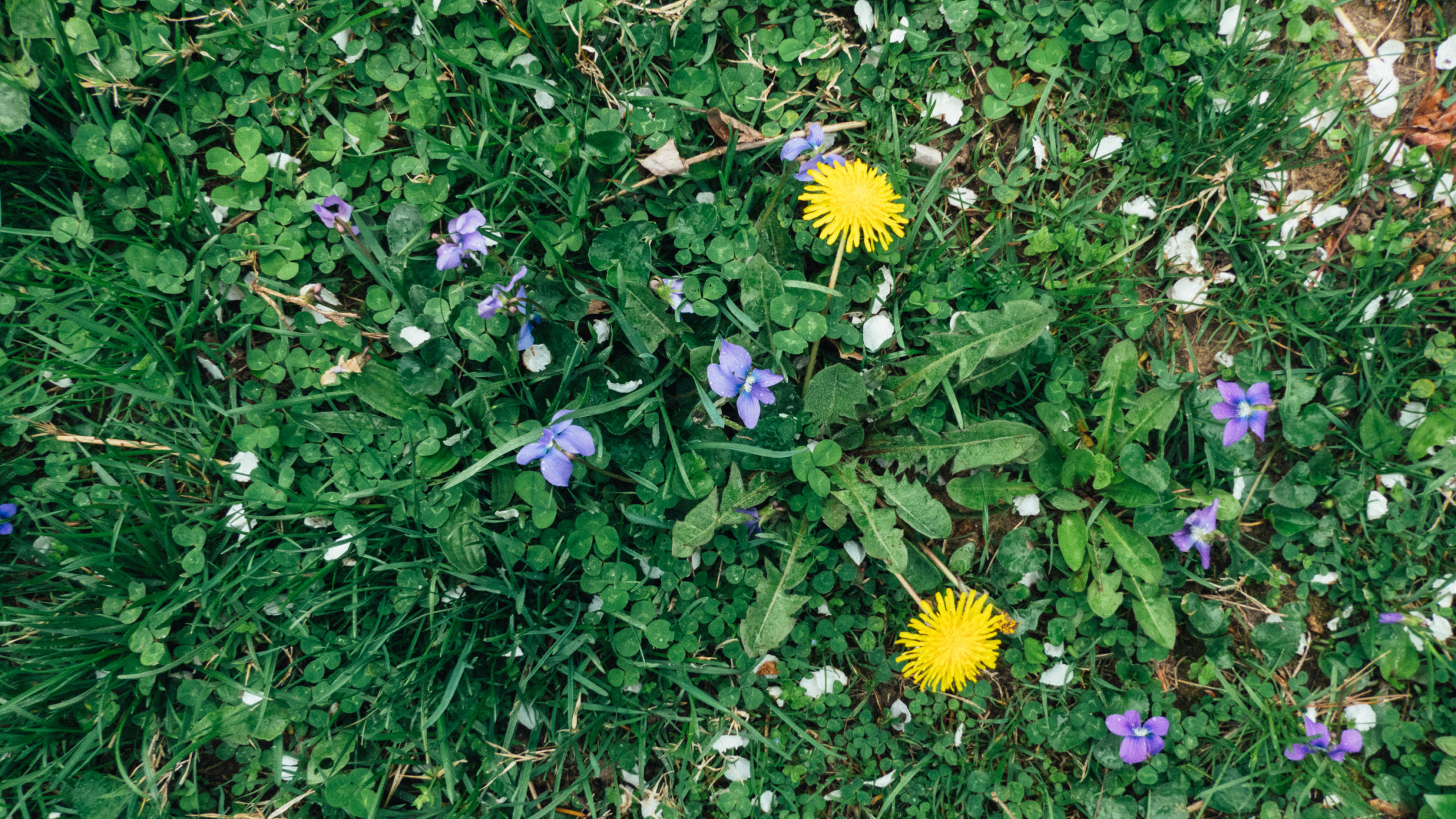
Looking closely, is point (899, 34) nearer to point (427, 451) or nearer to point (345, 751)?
point (427, 451)

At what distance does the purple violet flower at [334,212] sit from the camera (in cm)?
→ 231

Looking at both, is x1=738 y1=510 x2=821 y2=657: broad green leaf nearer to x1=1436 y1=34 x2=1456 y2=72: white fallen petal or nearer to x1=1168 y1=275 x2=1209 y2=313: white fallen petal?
x1=1168 y1=275 x2=1209 y2=313: white fallen petal

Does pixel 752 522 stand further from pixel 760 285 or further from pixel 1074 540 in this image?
pixel 1074 540

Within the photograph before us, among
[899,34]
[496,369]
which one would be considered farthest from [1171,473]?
[496,369]

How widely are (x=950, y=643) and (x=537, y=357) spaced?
1.44 meters

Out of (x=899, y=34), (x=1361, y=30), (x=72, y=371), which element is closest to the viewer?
(x=72, y=371)

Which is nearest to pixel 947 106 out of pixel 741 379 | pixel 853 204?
pixel 853 204

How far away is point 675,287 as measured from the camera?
2285 mm

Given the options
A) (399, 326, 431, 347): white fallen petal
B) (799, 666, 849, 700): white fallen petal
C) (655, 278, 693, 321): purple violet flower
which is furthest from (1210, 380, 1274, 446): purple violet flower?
(399, 326, 431, 347): white fallen petal

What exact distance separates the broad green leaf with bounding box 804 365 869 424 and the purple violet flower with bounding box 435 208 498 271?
91 cm

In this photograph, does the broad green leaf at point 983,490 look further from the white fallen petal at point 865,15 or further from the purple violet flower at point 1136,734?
the white fallen petal at point 865,15

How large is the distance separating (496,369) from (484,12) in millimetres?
1095

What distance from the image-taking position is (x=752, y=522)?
7.83ft

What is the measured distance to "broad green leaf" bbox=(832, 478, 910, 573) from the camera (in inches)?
87.6
